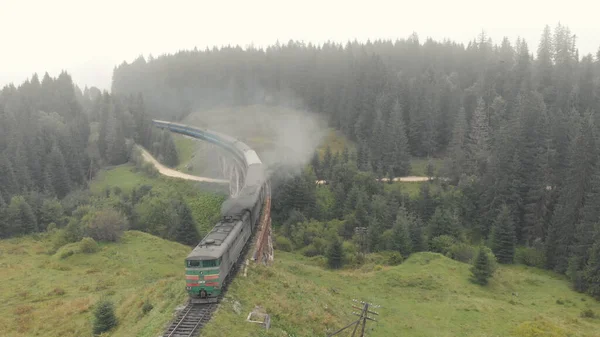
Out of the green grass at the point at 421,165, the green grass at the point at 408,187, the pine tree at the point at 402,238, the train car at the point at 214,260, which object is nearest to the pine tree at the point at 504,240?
the pine tree at the point at 402,238

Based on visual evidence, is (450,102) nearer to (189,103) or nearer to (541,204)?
(541,204)

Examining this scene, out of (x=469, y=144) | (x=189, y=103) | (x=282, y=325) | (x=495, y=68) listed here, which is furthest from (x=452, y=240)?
(x=189, y=103)

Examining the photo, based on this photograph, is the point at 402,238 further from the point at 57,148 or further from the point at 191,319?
the point at 57,148

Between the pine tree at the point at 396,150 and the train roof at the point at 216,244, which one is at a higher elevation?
the pine tree at the point at 396,150

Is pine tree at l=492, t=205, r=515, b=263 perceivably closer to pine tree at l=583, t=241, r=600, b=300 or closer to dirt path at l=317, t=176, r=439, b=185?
pine tree at l=583, t=241, r=600, b=300

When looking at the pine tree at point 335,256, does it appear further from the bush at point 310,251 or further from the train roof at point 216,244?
the train roof at point 216,244

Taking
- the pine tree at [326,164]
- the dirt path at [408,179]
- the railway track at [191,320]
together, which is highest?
the pine tree at [326,164]
